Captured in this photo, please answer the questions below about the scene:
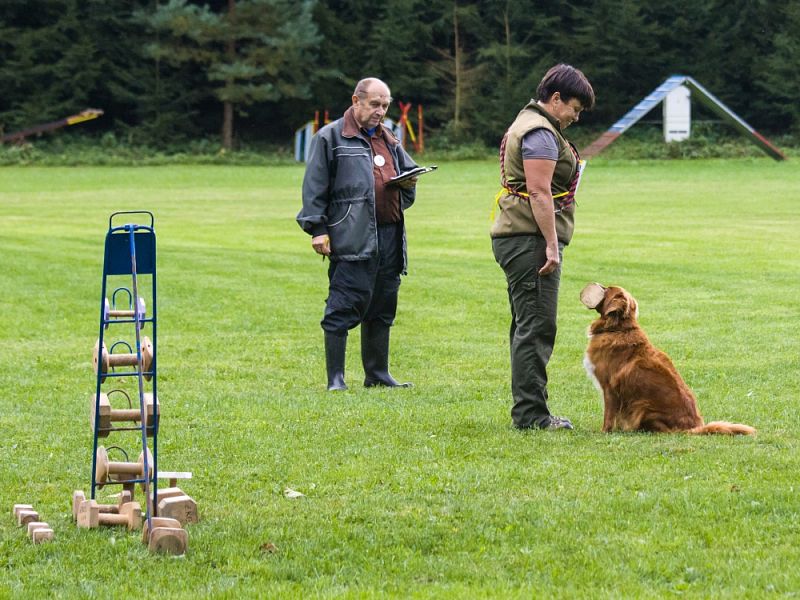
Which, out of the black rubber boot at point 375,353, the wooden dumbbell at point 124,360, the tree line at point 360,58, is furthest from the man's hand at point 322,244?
the tree line at point 360,58

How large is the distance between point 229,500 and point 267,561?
1.00 metres

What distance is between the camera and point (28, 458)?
20.7ft

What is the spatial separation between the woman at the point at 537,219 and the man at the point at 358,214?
160cm

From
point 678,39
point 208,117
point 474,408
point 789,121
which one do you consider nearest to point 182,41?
point 208,117

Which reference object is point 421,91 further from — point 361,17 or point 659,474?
point 659,474

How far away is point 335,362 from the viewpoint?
27.9 ft

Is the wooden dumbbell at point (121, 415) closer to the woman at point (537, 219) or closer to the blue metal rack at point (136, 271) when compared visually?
the blue metal rack at point (136, 271)

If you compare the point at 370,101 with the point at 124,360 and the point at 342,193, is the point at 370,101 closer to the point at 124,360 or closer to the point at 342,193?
the point at 342,193

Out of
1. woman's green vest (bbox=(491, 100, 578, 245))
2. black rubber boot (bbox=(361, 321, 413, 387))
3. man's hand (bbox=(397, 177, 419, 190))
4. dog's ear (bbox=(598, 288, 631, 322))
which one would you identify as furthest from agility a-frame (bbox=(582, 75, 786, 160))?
dog's ear (bbox=(598, 288, 631, 322))

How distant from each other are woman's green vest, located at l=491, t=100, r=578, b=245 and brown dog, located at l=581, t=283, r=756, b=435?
506 mm

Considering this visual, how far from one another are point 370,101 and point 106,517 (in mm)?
3999

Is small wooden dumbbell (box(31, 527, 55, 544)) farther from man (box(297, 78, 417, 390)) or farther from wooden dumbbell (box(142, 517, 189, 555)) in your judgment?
man (box(297, 78, 417, 390))

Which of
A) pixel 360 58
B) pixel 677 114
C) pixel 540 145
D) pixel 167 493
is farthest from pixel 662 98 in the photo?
pixel 167 493

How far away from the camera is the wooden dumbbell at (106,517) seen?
4.82m
